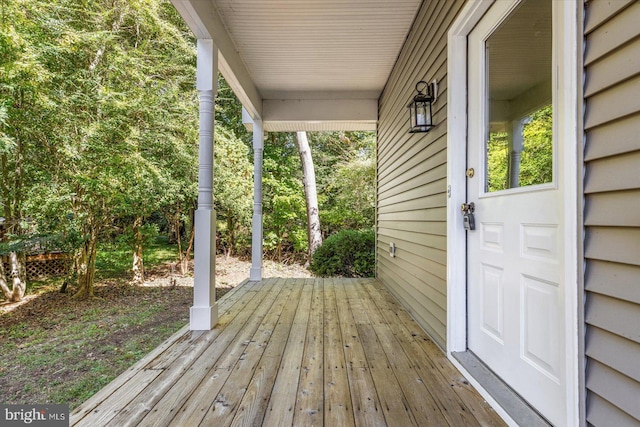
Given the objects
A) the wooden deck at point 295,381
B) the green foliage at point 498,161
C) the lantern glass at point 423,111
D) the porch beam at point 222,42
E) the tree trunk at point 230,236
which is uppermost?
the porch beam at point 222,42

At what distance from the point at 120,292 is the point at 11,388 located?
277 centimetres

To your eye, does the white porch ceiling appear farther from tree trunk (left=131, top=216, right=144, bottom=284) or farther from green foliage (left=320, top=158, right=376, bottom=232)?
tree trunk (left=131, top=216, right=144, bottom=284)

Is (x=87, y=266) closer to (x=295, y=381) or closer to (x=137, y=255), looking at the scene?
(x=137, y=255)

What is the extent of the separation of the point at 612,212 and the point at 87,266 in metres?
6.57

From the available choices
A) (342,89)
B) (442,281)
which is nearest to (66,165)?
(342,89)

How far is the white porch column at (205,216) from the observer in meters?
2.43

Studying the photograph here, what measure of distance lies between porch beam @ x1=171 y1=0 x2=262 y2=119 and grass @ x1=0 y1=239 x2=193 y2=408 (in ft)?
11.1

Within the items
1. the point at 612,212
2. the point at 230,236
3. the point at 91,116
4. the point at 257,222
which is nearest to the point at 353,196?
the point at 230,236

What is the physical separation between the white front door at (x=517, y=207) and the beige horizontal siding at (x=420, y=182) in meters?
0.26

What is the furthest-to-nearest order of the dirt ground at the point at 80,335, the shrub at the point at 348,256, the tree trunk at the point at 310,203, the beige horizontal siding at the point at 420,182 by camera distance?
1. the tree trunk at the point at 310,203
2. the shrub at the point at 348,256
3. the dirt ground at the point at 80,335
4. the beige horizontal siding at the point at 420,182

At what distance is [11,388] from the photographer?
9.72 feet

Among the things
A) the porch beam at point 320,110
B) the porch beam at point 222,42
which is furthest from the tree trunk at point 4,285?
the porch beam at point 320,110

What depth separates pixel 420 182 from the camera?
101 inches

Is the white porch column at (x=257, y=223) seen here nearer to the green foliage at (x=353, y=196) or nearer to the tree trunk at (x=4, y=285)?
the green foliage at (x=353, y=196)
